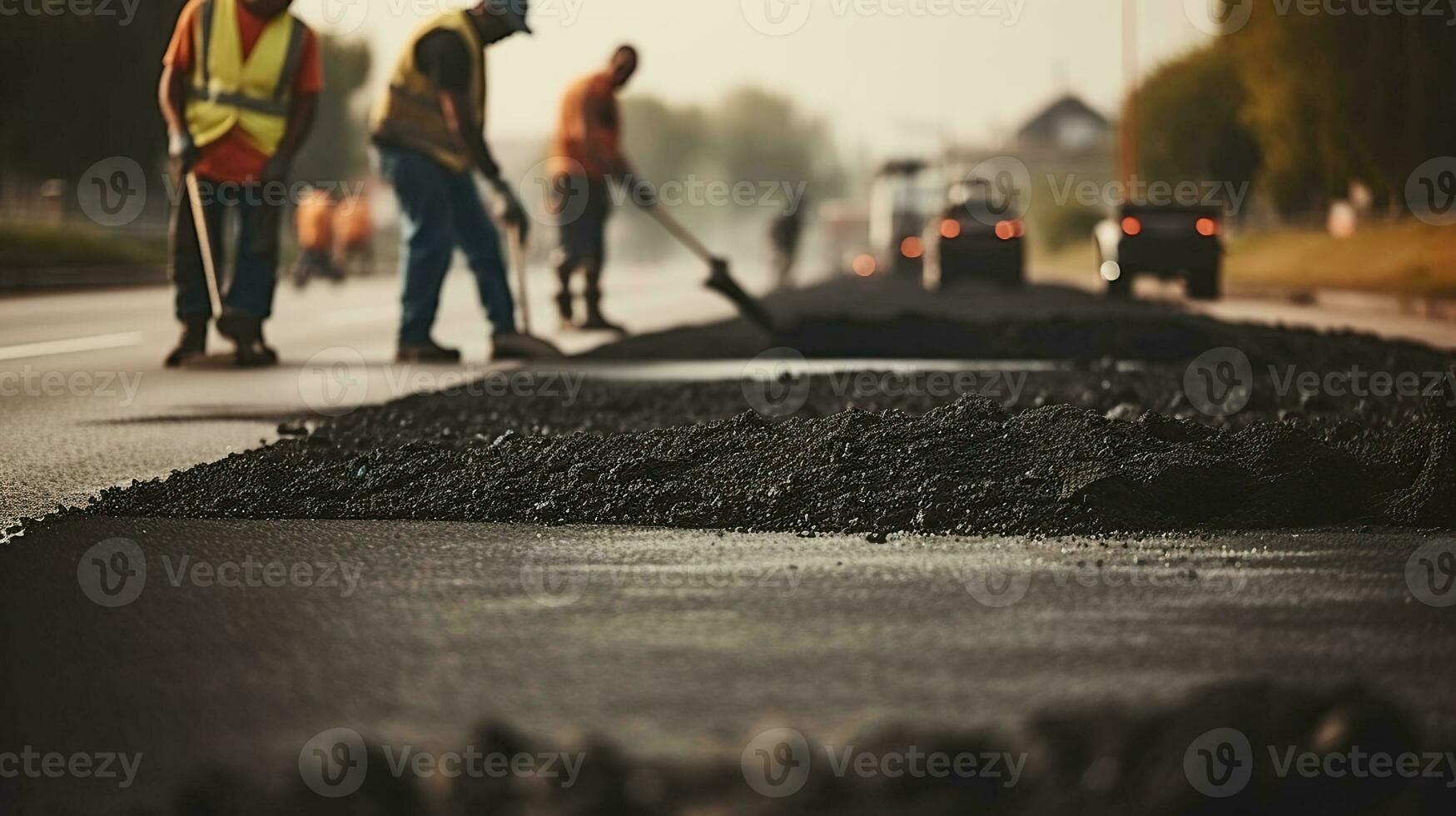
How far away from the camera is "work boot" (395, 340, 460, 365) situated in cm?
1407

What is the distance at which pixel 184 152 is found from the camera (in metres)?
12.5

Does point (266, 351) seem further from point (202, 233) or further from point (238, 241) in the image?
point (202, 233)

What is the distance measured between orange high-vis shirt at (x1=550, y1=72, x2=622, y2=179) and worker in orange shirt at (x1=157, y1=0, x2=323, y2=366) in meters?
4.47

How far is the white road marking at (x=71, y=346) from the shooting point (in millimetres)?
15188

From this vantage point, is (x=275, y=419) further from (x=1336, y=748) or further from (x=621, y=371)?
(x=1336, y=748)

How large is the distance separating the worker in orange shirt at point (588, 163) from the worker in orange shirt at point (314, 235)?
14.2m

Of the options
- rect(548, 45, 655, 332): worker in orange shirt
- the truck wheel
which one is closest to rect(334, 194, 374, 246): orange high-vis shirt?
the truck wheel

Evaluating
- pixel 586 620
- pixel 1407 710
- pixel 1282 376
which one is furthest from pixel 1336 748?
pixel 1282 376

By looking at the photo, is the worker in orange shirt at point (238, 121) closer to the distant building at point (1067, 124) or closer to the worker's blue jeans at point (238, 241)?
the worker's blue jeans at point (238, 241)

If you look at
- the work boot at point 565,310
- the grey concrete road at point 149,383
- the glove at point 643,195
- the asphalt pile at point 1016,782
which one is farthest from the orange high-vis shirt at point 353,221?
the asphalt pile at point 1016,782

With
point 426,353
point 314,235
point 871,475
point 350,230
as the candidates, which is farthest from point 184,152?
point 350,230

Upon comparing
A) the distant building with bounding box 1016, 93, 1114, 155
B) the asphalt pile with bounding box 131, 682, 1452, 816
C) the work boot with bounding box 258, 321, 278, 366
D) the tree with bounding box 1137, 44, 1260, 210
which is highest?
the asphalt pile with bounding box 131, 682, 1452, 816

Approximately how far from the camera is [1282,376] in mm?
12539

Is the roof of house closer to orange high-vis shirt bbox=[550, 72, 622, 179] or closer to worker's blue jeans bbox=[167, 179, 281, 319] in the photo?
orange high-vis shirt bbox=[550, 72, 622, 179]
